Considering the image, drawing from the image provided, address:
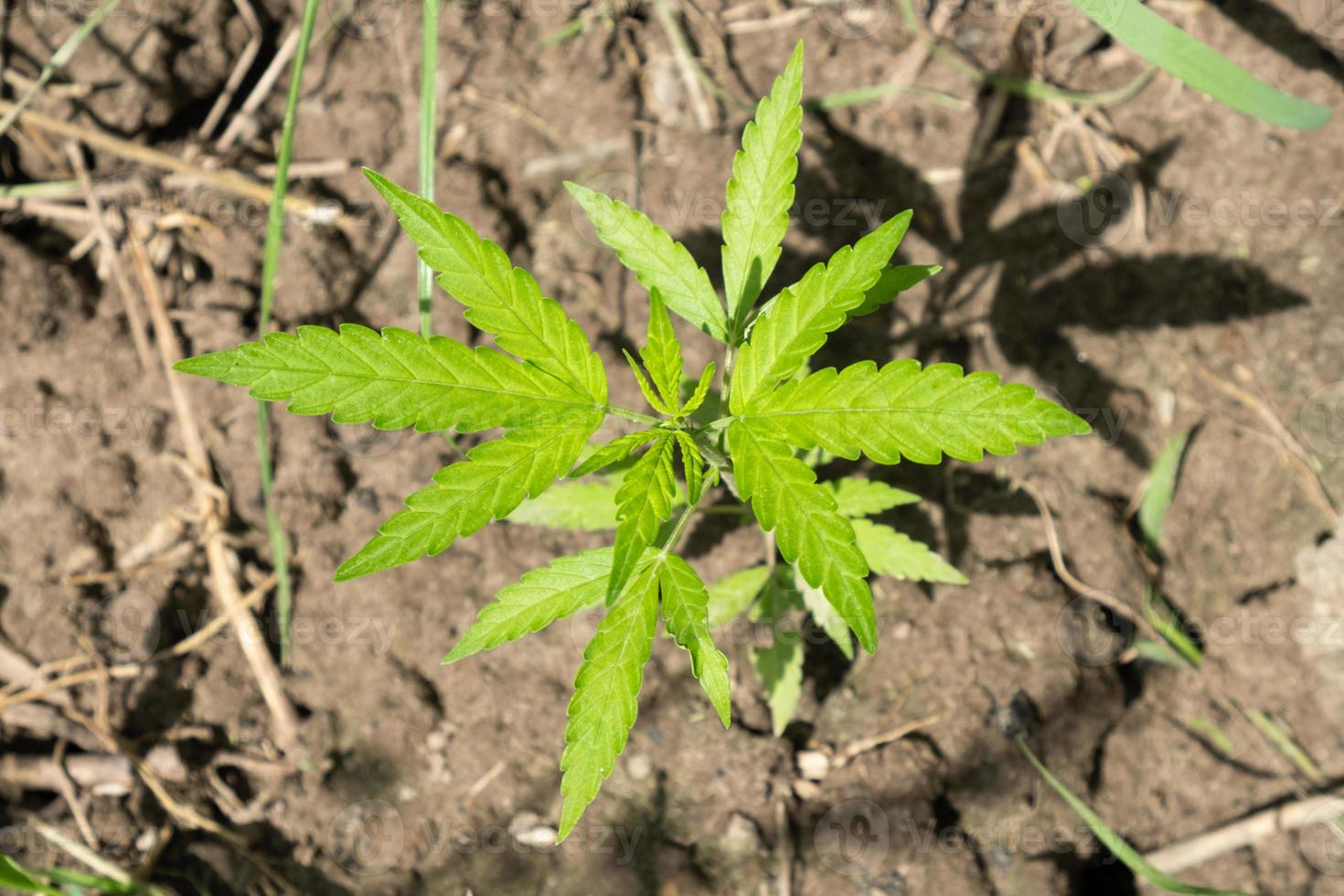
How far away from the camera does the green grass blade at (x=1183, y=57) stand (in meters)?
2.14

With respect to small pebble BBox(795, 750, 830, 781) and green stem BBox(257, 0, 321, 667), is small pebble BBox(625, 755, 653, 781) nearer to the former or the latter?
small pebble BBox(795, 750, 830, 781)

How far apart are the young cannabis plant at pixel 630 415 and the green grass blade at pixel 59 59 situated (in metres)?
1.85

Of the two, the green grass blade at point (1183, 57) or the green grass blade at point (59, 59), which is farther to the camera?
the green grass blade at point (59, 59)

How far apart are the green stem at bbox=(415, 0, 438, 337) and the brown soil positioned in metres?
0.55

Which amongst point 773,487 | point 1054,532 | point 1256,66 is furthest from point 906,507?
point 1256,66

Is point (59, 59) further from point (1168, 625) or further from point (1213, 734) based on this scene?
point (1213, 734)

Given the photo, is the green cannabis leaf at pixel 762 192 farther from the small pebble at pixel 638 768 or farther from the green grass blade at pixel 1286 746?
the green grass blade at pixel 1286 746

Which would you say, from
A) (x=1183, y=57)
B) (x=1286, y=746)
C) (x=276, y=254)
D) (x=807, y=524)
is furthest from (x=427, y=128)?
(x=1286, y=746)

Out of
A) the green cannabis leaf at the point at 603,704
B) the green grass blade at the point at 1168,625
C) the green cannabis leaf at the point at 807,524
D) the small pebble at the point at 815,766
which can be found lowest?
the small pebble at the point at 815,766

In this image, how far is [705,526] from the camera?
107 inches

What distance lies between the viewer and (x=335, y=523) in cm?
284

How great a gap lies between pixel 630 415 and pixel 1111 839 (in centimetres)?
188

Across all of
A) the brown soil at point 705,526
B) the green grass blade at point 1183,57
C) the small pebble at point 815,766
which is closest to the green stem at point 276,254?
the brown soil at point 705,526

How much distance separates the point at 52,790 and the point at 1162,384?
140 inches
